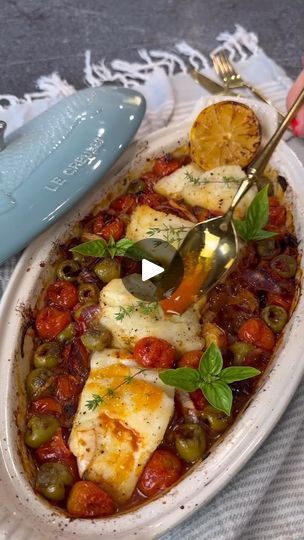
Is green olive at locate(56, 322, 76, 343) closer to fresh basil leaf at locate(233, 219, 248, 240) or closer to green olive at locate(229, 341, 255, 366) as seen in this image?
green olive at locate(229, 341, 255, 366)

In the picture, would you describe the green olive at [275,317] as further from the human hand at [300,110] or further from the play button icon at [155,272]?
the human hand at [300,110]

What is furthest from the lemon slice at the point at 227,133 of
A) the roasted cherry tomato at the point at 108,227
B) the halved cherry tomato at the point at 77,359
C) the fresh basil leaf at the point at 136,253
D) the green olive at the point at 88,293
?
the halved cherry tomato at the point at 77,359

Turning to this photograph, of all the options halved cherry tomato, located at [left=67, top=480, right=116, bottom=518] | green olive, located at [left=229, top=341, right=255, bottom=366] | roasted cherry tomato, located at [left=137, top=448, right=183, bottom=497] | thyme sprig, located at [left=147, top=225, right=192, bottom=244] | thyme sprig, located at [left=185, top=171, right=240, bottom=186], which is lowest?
roasted cherry tomato, located at [left=137, top=448, right=183, bottom=497]

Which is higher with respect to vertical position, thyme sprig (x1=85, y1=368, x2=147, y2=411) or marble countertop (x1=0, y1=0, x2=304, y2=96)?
marble countertop (x1=0, y1=0, x2=304, y2=96)

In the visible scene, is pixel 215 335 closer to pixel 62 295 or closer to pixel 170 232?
pixel 170 232

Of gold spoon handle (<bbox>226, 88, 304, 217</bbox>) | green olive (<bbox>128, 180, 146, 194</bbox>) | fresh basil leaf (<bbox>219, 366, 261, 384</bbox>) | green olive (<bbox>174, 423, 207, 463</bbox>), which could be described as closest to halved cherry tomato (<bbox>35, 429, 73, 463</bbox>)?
green olive (<bbox>174, 423, 207, 463</bbox>)

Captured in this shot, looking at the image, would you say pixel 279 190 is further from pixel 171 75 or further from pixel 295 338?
pixel 171 75
